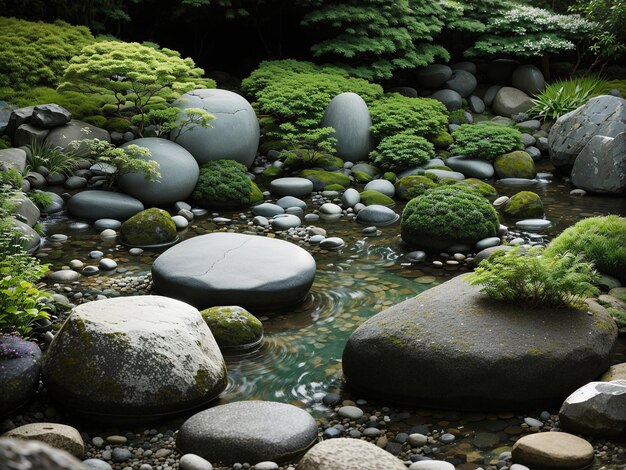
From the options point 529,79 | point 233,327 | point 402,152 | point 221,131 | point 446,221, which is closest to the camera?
point 233,327

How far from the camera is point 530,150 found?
15672 mm

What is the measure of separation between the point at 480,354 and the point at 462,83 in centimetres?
1429

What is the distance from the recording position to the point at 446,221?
10.1 metres

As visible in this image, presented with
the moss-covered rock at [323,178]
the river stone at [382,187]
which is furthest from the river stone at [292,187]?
the river stone at [382,187]

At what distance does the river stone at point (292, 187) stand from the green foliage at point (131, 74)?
92.4 inches

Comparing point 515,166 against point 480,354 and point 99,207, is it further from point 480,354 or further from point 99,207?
point 480,354

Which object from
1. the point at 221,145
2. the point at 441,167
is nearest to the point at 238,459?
the point at 221,145

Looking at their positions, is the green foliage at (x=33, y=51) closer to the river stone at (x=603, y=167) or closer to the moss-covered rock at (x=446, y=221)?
the moss-covered rock at (x=446, y=221)

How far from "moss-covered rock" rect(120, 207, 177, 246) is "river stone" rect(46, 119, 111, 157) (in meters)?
2.70

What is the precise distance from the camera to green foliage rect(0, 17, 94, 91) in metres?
14.3

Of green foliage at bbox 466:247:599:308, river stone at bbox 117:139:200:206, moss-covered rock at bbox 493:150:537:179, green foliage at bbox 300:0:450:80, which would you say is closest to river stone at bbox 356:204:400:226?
river stone at bbox 117:139:200:206

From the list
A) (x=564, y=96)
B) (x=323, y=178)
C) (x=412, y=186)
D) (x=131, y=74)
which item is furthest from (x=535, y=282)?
(x=564, y=96)

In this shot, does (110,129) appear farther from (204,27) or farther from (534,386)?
(534,386)

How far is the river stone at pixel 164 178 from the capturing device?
11.7 meters
